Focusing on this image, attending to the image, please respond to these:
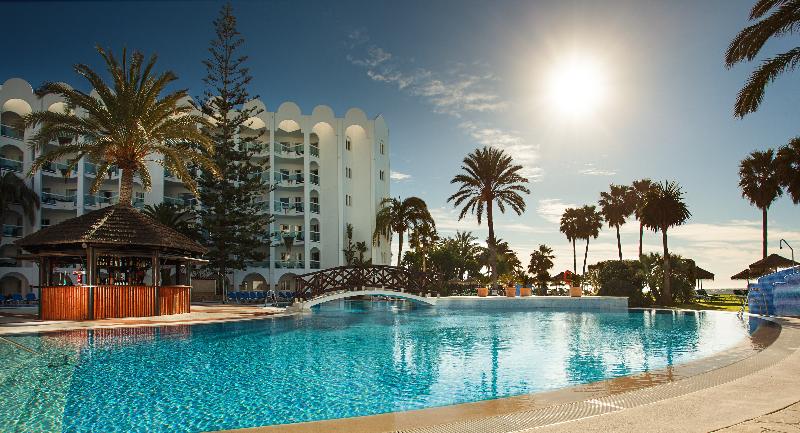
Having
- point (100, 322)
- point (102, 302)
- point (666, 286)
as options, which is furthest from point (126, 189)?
point (666, 286)

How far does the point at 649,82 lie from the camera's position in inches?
896

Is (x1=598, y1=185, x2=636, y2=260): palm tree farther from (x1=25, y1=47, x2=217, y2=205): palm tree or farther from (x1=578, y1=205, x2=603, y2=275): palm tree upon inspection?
(x1=25, y1=47, x2=217, y2=205): palm tree

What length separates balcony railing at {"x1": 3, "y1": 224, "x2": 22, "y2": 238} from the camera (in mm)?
37094

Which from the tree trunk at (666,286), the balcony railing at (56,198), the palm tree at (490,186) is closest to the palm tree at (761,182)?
the tree trunk at (666,286)

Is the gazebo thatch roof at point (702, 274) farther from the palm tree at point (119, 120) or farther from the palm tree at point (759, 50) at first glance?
the palm tree at point (119, 120)

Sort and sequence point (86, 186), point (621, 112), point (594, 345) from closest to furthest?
1. point (594, 345)
2. point (621, 112)
3. point (86, 186)

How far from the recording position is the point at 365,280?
1203 inches

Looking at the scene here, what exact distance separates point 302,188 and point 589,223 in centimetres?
3677

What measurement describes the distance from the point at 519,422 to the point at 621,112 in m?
22.3

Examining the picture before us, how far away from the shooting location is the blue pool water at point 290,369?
7301 millimetres

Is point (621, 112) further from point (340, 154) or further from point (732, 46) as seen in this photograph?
point (340, 154)

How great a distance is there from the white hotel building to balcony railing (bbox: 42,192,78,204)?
0.08 meters

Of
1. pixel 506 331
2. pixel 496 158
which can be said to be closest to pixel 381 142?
pixel 496 158

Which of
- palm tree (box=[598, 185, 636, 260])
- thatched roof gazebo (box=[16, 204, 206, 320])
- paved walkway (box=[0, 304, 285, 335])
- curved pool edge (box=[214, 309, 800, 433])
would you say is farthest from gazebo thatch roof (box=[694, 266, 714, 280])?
curved pool edge (box=[214, 309, 800, 433])
